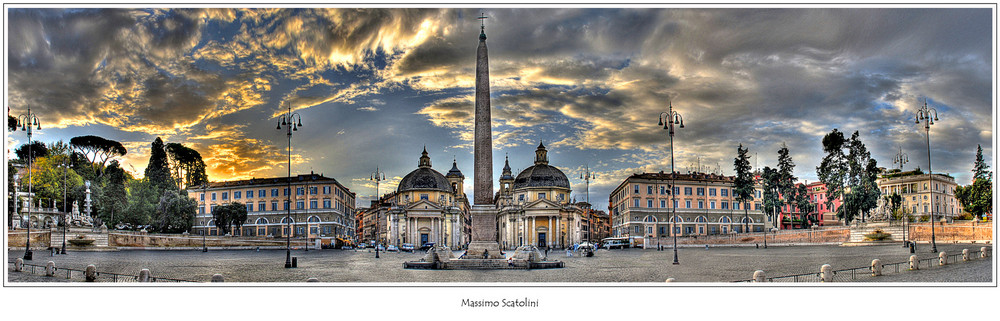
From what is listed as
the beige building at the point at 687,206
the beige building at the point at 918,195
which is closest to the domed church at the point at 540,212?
the beige building at the point at 687,206

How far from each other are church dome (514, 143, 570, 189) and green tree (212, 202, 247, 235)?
50.8 metres

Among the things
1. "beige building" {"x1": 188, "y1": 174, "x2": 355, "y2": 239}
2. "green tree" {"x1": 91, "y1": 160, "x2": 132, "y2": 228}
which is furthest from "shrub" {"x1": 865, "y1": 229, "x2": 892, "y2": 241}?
"green tree" {"x1": 91, "y1": 160, "x2": 132, "y2": 228}

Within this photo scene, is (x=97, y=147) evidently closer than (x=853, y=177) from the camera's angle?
Yes

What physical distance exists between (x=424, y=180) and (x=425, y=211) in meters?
5.83

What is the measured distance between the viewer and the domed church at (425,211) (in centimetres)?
9206

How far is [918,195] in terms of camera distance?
46.5 metres

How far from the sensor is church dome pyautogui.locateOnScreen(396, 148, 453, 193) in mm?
96625

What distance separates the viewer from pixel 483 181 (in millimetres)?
28141

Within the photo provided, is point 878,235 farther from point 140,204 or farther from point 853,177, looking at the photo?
point 140,204

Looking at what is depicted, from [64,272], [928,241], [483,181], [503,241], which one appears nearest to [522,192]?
[503,241]

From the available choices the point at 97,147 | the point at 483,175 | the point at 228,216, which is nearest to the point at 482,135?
the point at 483,175

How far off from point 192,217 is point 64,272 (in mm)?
33935

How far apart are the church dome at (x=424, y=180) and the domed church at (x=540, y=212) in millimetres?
10010
